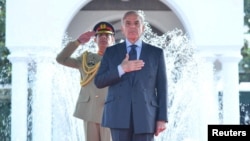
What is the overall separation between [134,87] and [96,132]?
942mm

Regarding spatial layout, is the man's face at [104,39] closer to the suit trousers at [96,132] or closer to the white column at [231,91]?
the suit trousers at [96,132]

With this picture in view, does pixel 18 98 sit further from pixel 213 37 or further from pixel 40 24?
pixel 213 37

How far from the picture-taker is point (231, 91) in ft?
32.5

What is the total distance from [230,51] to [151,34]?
197cm

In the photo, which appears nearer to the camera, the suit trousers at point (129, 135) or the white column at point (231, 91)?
the suit trousers at point (129, 135)

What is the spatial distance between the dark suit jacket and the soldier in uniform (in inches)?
31.3

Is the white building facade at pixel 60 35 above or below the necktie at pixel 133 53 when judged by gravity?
above

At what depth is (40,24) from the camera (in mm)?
9922

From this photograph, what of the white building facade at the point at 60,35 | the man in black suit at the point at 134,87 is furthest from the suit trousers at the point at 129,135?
the white building facade at the point at 60,35

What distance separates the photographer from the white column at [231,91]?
32.2 ft

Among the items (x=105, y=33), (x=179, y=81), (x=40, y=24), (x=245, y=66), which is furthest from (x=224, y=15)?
(x=105, y=33)

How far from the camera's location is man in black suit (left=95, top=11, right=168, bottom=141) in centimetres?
304

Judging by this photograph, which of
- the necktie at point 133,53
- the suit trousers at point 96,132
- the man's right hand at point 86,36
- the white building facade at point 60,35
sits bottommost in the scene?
the suit trousers at point 96,132

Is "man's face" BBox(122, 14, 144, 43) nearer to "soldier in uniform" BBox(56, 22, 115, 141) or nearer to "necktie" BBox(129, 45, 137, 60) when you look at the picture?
"necktie" BBox(129, 45, 137, 60)
